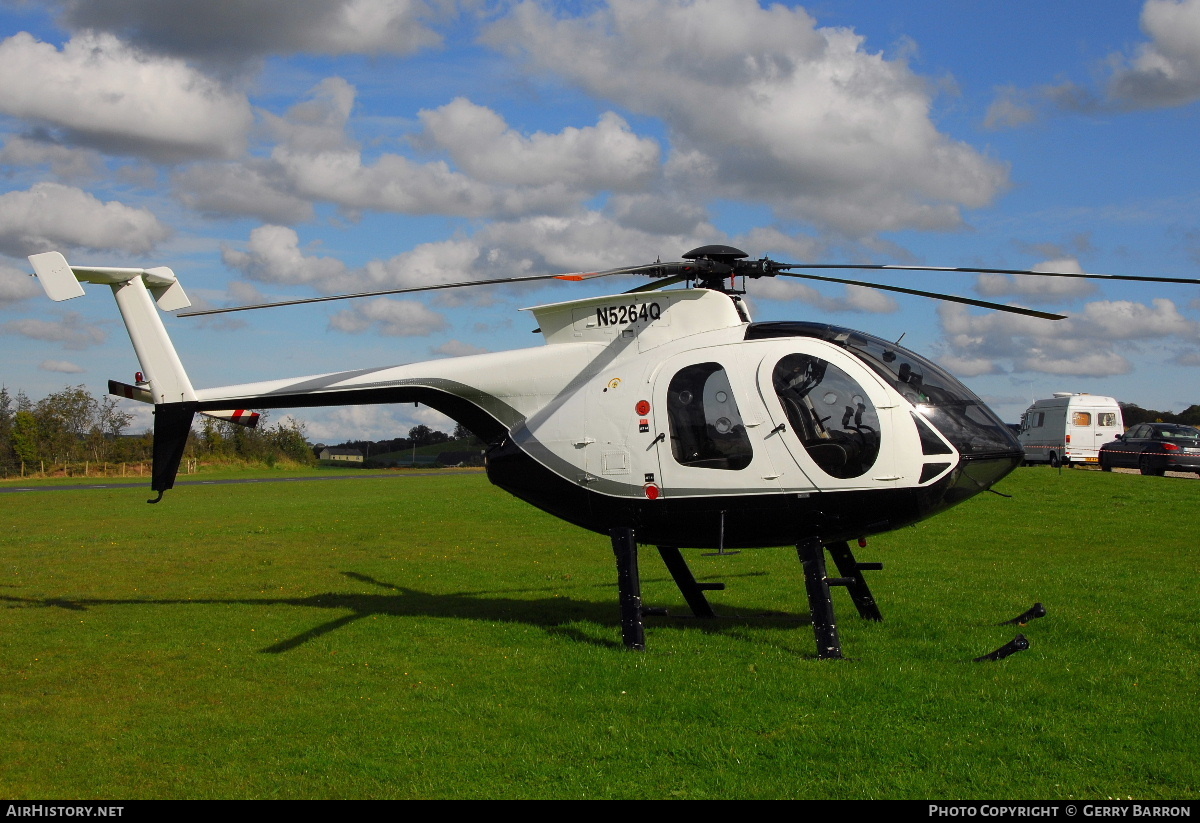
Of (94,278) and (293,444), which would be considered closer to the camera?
(94,278)

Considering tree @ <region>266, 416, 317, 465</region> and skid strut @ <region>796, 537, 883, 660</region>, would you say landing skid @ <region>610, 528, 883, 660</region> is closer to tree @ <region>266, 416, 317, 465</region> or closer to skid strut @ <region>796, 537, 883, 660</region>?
skid strut @ <region>796, 537, 883, 660</region>

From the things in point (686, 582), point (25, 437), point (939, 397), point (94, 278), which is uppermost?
point (94, 278)

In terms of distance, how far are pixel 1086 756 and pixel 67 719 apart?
8.13m

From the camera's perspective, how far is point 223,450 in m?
71.5

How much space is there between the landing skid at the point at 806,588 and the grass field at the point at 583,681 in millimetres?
289

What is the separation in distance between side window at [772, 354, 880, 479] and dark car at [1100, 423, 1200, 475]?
3184 centimetres

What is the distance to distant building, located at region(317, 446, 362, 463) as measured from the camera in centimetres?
9644

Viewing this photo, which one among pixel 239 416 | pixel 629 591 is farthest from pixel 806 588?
pixel 239 416

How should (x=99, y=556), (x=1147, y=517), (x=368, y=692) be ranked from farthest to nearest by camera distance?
(x=1147, y=517), (x=99, y=556), (x=368, y=692)

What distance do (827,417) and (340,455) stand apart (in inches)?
3850

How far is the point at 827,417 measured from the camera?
977 cm

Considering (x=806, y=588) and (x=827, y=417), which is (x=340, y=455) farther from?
(x=827, y=417)

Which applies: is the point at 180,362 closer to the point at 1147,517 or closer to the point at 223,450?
the point at 1147,517

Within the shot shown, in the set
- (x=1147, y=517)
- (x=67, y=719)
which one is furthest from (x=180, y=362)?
(x=1147, y=517)
